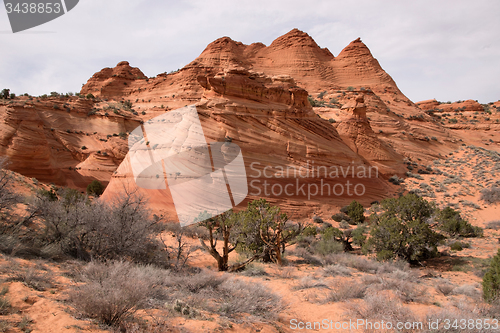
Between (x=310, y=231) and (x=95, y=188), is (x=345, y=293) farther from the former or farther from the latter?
(x=95, y=188)

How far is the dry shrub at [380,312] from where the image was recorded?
15.5 ft

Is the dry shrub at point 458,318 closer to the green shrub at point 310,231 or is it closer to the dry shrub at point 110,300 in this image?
the dry shrub at point 110,300

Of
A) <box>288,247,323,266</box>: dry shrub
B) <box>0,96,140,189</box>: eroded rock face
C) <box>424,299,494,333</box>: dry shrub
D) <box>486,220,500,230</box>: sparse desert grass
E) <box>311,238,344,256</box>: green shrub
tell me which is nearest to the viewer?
<box>424,299,494,333</box>: dry shrub

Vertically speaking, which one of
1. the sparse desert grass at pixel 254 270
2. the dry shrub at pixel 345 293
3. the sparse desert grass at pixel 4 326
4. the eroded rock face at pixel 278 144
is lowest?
the sparse desert grass at pixel 254 270

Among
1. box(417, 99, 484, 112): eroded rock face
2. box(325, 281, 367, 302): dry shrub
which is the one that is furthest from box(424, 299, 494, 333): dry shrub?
box(417, 99, 484, 112): eroded rock face

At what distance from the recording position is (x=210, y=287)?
6.18m

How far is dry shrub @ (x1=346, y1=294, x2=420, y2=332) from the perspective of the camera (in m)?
4.72

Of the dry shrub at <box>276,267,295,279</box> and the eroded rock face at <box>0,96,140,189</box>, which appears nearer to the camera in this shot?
the dry shrub at <box>276,267,295,279</box>

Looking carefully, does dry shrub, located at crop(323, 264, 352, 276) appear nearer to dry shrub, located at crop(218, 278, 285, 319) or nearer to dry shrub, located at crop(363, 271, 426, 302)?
dry shrub, located at crop(363, 271, 426, 302)

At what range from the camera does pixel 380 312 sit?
504cm

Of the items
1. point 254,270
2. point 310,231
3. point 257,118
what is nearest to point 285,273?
Answer: point 254,270

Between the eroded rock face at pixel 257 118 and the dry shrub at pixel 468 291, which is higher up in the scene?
the eroded rock face at pixel 257 118

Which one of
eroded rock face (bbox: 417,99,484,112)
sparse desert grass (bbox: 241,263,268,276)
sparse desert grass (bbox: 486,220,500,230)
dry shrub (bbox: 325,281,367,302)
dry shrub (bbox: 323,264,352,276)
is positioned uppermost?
eroded rock face (bbox: 417,99,484,112)

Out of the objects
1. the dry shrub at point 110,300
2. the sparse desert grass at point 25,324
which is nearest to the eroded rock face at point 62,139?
the dry shrub at point 110,300
